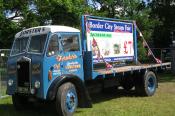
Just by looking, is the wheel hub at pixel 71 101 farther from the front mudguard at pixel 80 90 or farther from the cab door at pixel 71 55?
the cab door at pixel 71 55

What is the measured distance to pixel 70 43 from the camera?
41.9 feet

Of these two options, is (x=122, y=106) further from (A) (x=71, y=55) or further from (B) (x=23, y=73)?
(B) (x=23, y=73)

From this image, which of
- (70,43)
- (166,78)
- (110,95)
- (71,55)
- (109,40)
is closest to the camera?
(71,55)

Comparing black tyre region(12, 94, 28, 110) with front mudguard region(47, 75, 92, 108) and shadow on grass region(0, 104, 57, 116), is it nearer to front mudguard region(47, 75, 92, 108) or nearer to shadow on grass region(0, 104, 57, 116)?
shadow on grass region(0, 104, 57, 116)

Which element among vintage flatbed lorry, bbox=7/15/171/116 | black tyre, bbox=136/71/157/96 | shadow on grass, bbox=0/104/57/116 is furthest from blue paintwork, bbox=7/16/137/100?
black tyre, bbox=136/71/157/96

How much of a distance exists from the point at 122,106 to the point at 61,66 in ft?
9.07

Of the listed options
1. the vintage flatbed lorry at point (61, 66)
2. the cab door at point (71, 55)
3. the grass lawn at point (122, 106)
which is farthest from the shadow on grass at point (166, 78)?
the cab door at point (71, 55)

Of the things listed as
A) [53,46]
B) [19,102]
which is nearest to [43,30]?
[53,46]

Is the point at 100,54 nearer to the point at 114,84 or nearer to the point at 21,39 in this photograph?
the point at 114,84

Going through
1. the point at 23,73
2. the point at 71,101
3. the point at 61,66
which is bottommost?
the point at 71,101

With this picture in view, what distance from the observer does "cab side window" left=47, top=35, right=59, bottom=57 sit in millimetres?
12011

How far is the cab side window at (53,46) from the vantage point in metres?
12.0

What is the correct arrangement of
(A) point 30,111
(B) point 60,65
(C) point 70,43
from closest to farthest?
(B) point 60,65
(C) point 70,43
(A) point 30,111

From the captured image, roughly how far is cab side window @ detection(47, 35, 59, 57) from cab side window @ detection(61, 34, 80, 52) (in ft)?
0.84
